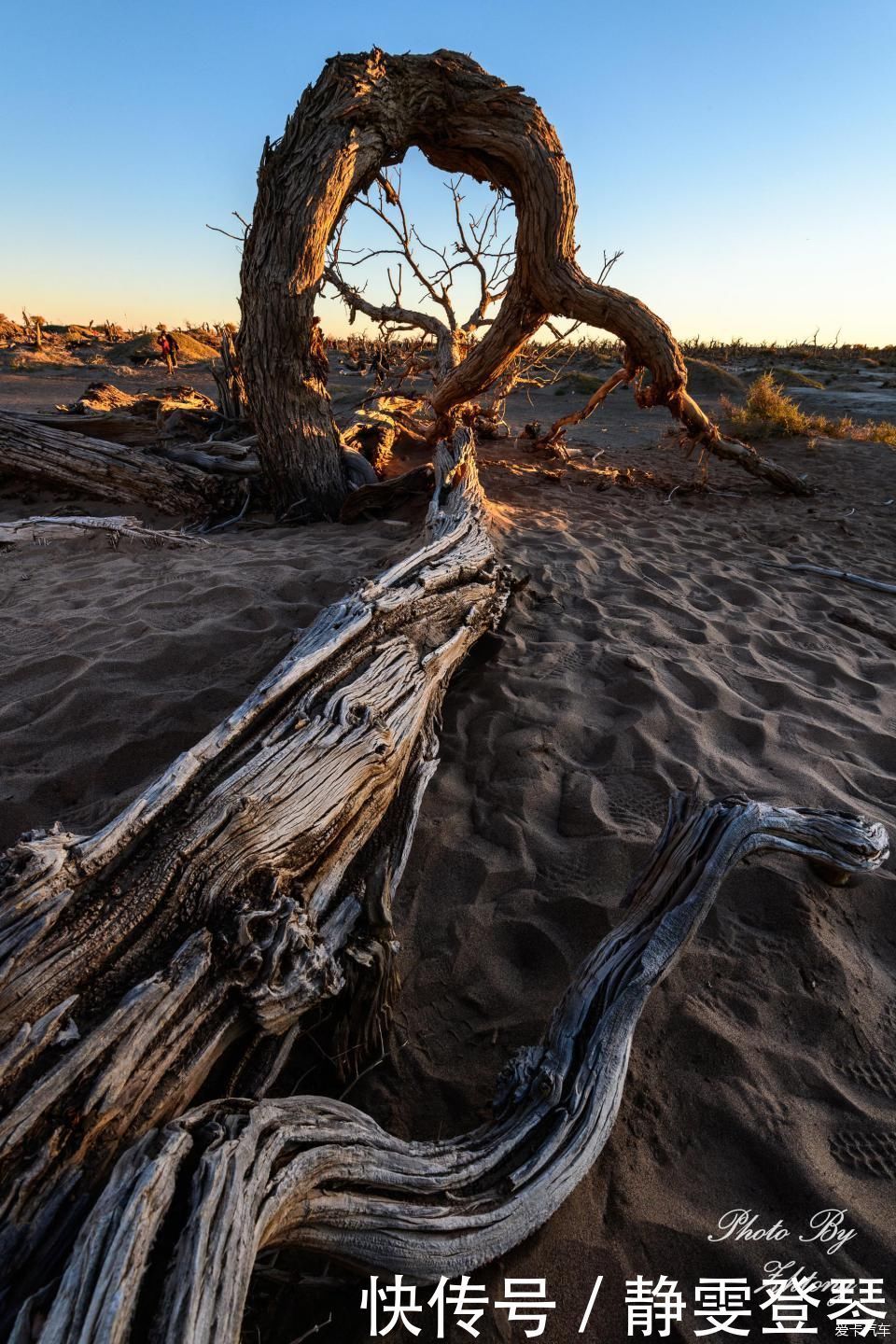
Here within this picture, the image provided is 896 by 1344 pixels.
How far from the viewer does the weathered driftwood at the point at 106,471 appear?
233 inches

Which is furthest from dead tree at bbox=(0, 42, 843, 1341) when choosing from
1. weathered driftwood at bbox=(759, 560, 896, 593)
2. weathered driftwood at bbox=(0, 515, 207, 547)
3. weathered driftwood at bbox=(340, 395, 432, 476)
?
weathered driftwood at bbox=(340, 395, 432, 476)

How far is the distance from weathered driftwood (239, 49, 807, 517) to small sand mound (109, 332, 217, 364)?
16209mm

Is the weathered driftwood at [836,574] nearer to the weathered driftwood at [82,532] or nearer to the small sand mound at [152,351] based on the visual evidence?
the weathered driftwood at [82,532]

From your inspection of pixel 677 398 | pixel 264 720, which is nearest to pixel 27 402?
pixel 677 398

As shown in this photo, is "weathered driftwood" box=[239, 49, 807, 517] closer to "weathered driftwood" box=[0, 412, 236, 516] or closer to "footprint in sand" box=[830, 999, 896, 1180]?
"weathered driftwood" box=[0, 412, 236, 516]

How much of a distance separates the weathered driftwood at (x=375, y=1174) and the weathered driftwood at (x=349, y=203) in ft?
15.0

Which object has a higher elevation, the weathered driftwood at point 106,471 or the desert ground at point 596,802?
the weathered driftwood at point 106,471

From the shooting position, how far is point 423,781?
7.66 feet

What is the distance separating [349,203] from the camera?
5.25 metres

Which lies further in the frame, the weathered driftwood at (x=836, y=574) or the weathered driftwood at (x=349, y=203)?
the weathered driftwood at (x=836, y=574)

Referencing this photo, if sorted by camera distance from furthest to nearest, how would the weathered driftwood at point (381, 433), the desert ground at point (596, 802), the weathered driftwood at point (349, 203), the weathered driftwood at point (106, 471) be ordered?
the weathered driftwood at point (381, 433) → the weathered driftwood at point (106, 471) → the weathered driftwood at point (349, 203) → the desert ground at point (596, 802)

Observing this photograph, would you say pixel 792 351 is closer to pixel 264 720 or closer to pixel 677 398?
pixel 677 398

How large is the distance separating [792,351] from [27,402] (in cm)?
2168

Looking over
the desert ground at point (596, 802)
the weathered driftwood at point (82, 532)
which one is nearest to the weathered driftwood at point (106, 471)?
the desert ground at point (596, 802)
